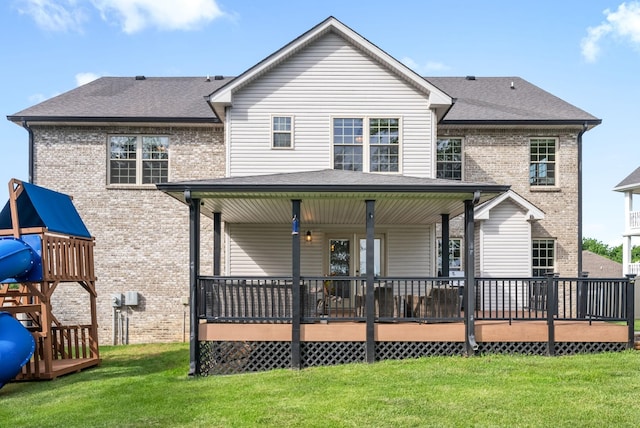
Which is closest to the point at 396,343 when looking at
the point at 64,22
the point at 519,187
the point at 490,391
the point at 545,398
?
the point at 490,391

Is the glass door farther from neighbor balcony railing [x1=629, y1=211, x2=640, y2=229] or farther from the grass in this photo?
neighbor balcony railing [x1=629, y1=211, x2=640, y2=229]

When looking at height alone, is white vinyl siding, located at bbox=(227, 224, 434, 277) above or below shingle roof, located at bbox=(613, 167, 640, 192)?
below

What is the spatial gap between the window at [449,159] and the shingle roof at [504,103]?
770 mm

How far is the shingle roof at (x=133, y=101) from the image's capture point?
15430 millimetres

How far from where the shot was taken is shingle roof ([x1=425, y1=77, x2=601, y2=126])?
15.8 m

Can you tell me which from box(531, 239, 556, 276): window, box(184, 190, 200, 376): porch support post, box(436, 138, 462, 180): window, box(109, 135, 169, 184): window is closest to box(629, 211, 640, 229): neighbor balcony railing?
box(531, 239, 556, 276): window

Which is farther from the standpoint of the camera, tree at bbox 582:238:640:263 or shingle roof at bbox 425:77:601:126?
tree at bbox 582:238:640:263

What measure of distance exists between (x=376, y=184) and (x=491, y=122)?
7.83 meters

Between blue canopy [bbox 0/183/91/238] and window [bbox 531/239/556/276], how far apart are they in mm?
12845

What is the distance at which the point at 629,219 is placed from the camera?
2567 centimetres


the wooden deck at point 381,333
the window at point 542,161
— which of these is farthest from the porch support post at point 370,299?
the window at point 542,161

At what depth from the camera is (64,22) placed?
1504 cm

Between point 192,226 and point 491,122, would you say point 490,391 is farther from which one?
point 491,122

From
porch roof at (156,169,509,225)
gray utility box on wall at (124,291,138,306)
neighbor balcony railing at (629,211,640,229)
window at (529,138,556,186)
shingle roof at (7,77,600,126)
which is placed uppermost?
shingle roof at (7,77,600,126)
